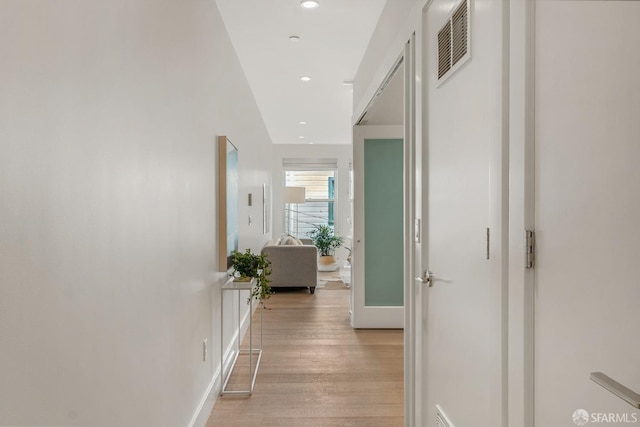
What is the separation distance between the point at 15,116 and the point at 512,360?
127 cm

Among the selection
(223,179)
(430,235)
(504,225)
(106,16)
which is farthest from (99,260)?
(223,179)

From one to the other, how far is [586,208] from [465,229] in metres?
0.60

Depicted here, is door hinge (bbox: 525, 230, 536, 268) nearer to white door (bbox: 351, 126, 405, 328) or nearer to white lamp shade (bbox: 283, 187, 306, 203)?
white door (bbox: 351, 126, 405, 328)

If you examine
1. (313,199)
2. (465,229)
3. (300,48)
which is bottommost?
(465,229)

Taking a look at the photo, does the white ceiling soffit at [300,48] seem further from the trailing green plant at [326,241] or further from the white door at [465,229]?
the trailing green plant at [326,241]

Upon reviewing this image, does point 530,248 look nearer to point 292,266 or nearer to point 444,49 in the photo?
point 444,49

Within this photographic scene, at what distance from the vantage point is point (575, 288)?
87cm

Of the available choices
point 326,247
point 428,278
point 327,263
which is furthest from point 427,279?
point 326,247

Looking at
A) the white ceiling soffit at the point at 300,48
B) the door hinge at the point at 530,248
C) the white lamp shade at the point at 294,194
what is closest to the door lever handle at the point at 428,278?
the door hinge at the point at 530,248

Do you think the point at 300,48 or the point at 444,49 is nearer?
the point at 444,49

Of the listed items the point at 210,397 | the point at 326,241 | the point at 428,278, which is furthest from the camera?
the point at 326,241

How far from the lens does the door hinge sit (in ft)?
3.34

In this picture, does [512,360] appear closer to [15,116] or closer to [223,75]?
[15,116]

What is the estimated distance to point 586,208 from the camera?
2.74 feet
